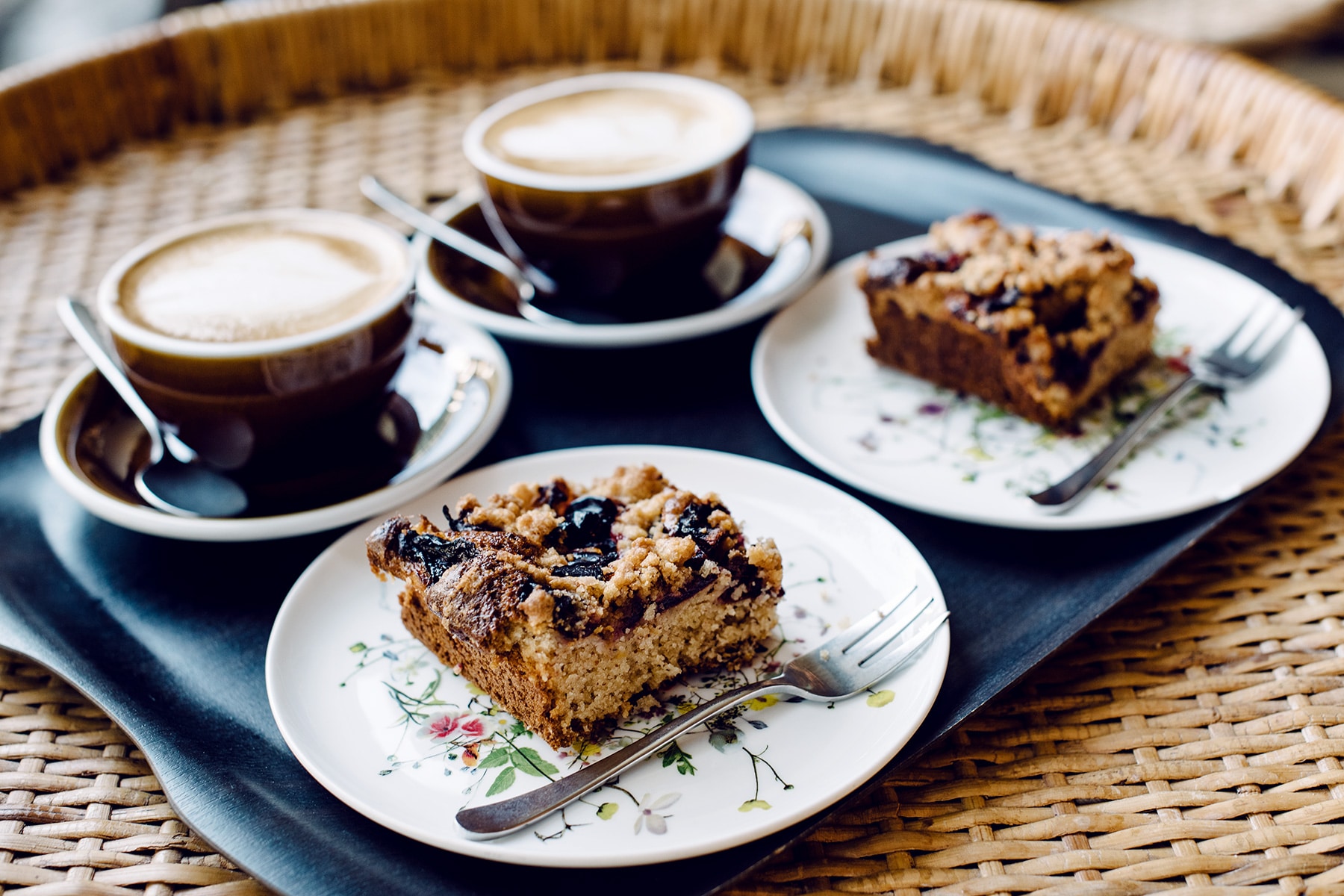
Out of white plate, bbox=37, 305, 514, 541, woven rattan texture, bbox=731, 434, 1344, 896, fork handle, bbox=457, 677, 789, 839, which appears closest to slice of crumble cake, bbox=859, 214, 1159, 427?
woven rattan texture, bbox=731, 434, 1344, 896

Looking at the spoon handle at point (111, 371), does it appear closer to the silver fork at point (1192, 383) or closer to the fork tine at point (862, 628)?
the fork tine at point (862, 628)

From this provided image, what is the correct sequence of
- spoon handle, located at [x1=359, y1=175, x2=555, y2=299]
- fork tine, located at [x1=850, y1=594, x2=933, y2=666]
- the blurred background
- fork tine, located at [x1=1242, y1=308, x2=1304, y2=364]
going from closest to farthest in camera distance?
fork tine, located at [x1=850, y1=594, x2=933, y2=666] → fork tine, located at [x1=1242, y1=308, x2=1304, y2=364] → spoon handle, located at [x1=359, y1=175, x2=555, y2=299] → the blurred background

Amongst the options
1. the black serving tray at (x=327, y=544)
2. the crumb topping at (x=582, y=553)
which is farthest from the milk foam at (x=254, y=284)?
the crumb topping at (x=582, y=553)

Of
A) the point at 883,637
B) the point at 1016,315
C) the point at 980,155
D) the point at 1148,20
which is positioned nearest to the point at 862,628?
the point at 883,637

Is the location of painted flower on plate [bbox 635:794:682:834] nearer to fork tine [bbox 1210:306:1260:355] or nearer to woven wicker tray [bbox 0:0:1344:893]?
woven wicker tray [bbox 0:0:1344:893]

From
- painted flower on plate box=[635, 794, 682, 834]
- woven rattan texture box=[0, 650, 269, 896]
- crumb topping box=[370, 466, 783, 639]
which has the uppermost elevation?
crumb topping box=[370, 466, 783, 639]

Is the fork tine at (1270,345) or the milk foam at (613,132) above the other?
the milk foam at (613,132)

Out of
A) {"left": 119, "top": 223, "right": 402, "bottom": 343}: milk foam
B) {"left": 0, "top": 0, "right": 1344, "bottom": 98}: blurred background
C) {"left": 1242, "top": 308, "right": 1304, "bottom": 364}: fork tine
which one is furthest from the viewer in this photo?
{"left": 0, "top": 0, "right": 1344, "bottom": 98}: blurred background
